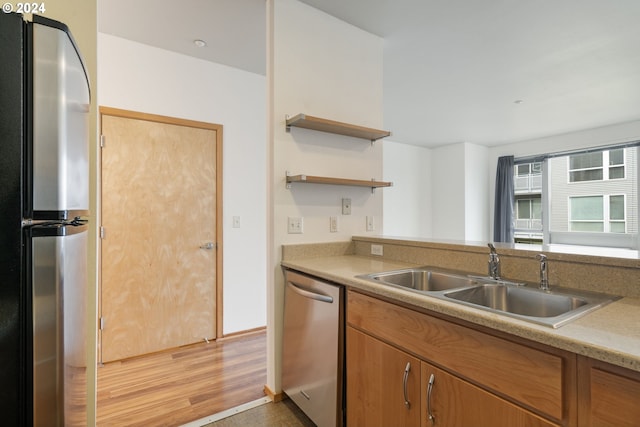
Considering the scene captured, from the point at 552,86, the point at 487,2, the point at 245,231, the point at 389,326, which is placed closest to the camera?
the point at 389,326

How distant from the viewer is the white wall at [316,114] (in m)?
2.04

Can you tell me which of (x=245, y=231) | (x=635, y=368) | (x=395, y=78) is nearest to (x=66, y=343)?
(x=635, y=368)

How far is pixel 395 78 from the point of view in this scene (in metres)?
3.30

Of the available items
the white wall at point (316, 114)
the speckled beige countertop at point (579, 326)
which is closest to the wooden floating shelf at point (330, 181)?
the white wall at point (316, 114)

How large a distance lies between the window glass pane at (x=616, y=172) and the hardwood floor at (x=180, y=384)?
581 cm

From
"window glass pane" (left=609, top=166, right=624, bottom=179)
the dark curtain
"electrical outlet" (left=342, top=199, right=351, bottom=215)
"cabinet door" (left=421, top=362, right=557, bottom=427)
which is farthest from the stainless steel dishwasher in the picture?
"window glass pane" (left=609, top=166, right=624, bottom=179)

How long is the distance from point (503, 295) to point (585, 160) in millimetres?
5341

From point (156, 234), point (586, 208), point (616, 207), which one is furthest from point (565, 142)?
point (156, 234)

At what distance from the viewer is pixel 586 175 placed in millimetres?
5176

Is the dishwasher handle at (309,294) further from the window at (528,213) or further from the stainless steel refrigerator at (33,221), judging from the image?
the window at (528,213)

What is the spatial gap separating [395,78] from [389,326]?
281cm

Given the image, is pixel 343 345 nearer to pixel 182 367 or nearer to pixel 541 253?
pixel 541 253

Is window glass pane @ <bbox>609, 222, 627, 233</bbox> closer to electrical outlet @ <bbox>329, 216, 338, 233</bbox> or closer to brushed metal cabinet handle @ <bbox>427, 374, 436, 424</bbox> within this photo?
electrical outlet @ <bbox>329, 216, 338, 233</bbox>

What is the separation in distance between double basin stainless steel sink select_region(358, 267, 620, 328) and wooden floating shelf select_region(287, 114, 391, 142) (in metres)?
1.02
